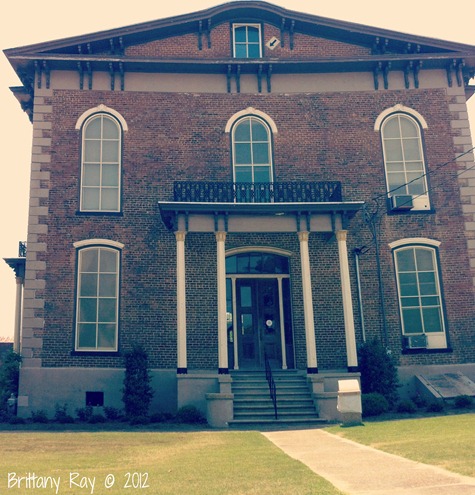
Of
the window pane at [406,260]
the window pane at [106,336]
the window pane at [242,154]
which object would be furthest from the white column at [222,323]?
the window pane at [406,260]

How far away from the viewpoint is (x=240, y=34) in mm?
19406

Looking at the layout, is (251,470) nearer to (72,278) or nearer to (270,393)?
(270,393)

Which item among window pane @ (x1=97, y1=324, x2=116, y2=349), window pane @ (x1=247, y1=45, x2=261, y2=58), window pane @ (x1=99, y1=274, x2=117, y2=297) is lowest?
window pane @ (x1=97, y1=324, x2=116, y2=349)

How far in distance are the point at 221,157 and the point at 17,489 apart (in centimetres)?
1298

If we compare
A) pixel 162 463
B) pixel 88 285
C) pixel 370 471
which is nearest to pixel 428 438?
pixel 370 471

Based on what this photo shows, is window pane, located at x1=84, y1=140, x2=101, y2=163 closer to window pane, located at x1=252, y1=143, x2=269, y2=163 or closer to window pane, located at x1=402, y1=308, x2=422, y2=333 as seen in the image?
window pane, located at x1=252, y1=143, x2=269, y2=163

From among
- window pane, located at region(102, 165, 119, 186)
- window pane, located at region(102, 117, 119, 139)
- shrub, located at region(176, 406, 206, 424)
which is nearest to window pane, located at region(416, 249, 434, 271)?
shrub, located at region(176, 406, 206, 424)

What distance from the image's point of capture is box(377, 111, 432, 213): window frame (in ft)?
58.6

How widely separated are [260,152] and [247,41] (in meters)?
4.07

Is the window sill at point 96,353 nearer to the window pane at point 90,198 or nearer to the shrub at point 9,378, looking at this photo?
the shrub at point 9,378

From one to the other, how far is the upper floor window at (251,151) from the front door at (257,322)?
3.34 meters

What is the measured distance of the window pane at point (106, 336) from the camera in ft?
54.5

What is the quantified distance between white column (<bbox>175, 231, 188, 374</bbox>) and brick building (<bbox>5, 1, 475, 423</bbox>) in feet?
0.18

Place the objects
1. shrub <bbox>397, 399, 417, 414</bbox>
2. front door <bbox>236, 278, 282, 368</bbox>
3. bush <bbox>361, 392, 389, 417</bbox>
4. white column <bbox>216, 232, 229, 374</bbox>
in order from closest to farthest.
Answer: bush <bbox>361, 392, 389, 417</bbox>
shrub <bbox>397, 399, 417, 414</bbox>
white column <bbox>216, 232, 229, 374</bbox>
front door <bbox>236, 278, 282, 368</bbox>
